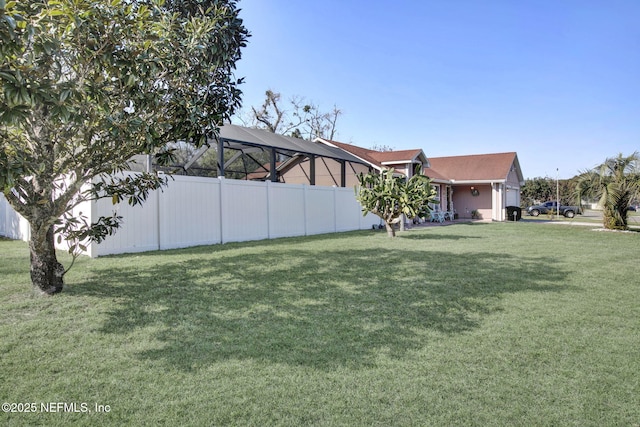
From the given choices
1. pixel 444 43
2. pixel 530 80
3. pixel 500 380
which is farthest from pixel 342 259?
pixel 530 80

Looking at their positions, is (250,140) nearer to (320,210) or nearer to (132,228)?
(320,210)

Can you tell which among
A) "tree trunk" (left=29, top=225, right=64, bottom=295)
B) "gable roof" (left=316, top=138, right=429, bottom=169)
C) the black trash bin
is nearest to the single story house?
the black trash bin

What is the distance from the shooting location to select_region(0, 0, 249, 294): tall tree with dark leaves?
3574mm

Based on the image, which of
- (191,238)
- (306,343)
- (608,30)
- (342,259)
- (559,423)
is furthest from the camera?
(608,30)

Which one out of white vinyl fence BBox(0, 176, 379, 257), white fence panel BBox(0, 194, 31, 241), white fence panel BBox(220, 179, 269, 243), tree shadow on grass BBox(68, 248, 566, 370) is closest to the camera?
tree shadow on grass BBox(68, 248, 566, 370)

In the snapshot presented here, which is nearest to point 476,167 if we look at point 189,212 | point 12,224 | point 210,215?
point 210,215

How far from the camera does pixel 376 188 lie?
44.8 feet

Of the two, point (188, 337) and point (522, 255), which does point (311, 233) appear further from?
point (188, 337)

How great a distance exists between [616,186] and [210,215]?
1730 cm

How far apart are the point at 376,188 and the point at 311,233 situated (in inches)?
126

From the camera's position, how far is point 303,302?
A: 16.5 ft

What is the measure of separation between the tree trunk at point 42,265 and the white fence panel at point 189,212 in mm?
4365

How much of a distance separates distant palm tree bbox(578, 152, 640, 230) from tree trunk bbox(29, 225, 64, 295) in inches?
795

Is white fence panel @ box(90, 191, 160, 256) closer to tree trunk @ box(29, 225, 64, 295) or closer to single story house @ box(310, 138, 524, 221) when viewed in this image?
tree trunk @ box(29, 225, 64, 295)
